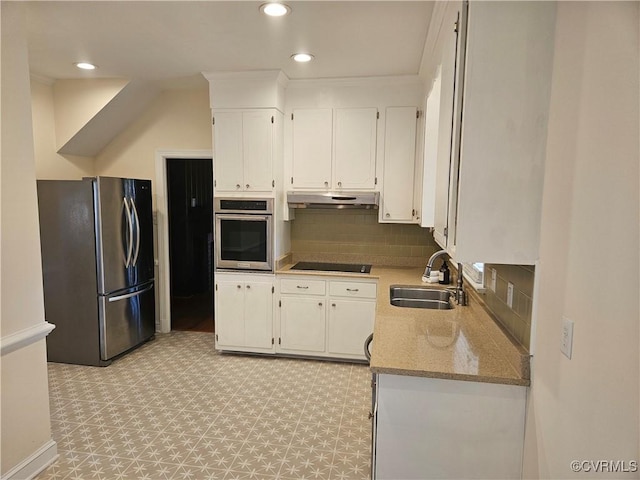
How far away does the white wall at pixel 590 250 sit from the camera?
0.91 metres

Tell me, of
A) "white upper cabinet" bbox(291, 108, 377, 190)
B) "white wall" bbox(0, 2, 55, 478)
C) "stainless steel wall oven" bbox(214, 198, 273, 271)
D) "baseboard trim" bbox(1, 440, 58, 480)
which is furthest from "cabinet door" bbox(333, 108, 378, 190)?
"baseboard trim" bbox(1, 440, 58, 480)

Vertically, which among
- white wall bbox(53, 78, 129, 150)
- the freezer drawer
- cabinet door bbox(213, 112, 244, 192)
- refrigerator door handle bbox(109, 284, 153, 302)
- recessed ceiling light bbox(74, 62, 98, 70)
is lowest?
the freezer drawer

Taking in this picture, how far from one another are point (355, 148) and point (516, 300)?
2.21 meters

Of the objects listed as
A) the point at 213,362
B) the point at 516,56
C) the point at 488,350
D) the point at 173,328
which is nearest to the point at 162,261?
the point at 173,328

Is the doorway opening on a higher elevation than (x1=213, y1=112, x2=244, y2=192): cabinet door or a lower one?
lower

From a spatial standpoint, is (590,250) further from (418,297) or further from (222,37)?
(222,37)

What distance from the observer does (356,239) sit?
3998mm

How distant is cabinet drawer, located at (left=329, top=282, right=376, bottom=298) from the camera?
11.3ft

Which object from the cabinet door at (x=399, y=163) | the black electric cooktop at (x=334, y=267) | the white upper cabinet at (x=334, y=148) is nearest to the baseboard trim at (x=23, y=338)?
the black electric cooktop at (x=334, y=267)

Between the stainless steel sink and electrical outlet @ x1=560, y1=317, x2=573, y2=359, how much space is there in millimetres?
1567

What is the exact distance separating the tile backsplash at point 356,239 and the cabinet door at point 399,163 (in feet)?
1.17

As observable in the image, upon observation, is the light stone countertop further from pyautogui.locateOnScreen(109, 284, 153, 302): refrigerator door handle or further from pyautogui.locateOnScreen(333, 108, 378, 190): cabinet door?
pyautogui.locateOnScreen(109, 284, 153, 302): refrigerator door handle

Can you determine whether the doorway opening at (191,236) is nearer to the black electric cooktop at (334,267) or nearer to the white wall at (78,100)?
the white wall at (78,100)

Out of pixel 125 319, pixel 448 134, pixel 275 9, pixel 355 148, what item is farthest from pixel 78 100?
pixel 448 134
